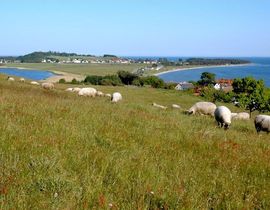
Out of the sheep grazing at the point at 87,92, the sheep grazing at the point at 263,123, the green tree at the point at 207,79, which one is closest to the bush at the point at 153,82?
the green tree at the point at 207,79

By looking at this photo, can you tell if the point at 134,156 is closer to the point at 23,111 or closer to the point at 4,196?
the point at 4,196

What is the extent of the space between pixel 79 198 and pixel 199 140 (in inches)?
185

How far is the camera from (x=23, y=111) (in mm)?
9891

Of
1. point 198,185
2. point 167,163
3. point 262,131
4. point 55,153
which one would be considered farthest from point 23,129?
point 262,131

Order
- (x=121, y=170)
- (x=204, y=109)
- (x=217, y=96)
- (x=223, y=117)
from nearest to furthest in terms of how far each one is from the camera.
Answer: (x=121, y=170) < (x=223, y=117) < (x=204, y=109) < (x=217, y=96)

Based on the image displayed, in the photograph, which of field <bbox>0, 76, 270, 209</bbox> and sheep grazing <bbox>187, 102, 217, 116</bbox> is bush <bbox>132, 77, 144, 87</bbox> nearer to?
sheep grazing <bbox>187, 102, 217, 116</bbox>

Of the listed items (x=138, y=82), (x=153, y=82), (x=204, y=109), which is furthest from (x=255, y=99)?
(x=138, y=82)

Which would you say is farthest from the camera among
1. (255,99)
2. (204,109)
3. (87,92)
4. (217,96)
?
(217,96)

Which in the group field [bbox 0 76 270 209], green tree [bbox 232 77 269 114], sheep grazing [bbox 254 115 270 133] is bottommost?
green tree [bbox 232 77 269 114]

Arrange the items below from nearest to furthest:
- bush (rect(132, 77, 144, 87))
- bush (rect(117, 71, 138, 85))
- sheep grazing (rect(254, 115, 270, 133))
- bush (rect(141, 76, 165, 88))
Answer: sheep grazing (rect(254, 115, 270, 133))
bush (rect(141, 76, 165, 88))
bush (rect(132, 77, 144, 87))
bush (rect(117, 71, 138, 85))

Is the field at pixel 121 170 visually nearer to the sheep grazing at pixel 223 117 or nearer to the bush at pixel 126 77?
the sheep grazing at pixel 223 117

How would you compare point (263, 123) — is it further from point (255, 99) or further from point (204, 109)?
point (255, 99)

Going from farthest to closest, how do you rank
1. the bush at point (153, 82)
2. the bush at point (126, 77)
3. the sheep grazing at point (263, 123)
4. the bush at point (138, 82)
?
the bush at point (126, 77), the bush at point (138, 82), the bush at point (153, 82), the sheep grazing at point (263, 123)

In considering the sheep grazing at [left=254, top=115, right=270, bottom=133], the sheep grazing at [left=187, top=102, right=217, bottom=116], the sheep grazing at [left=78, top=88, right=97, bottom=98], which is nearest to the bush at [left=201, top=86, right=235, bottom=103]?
the sheep grazing at [left=78, top=88, right=97, bottom=98]
